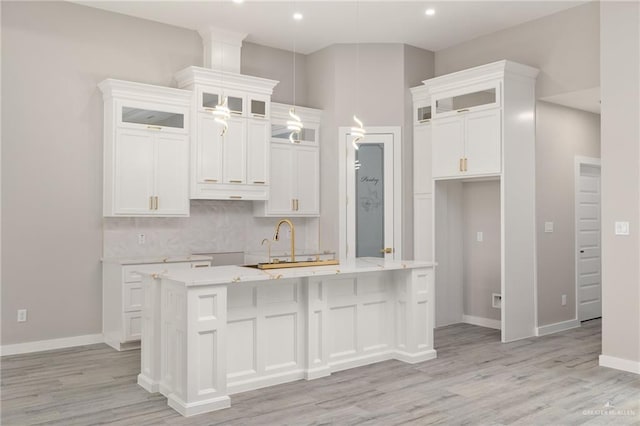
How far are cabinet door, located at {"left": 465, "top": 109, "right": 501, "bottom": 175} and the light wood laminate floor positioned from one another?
1.93 metres

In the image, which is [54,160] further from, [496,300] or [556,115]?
[556,115]

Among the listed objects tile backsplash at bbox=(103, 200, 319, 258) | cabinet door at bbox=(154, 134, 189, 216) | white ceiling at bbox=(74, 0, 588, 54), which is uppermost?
white ceiling at bbox=(74, 0, 588, 54)

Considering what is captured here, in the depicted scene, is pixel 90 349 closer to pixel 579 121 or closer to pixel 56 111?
pixel 56 111

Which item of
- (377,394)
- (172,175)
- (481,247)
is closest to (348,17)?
(172,175)

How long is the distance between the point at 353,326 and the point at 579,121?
406cm

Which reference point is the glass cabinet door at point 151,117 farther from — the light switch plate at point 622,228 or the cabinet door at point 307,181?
the light switch plate at point 622,228

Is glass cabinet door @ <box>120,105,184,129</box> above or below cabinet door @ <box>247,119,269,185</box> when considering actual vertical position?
above

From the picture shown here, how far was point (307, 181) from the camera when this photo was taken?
22.7 feet

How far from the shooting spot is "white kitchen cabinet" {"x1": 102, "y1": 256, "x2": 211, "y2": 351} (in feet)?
17.3

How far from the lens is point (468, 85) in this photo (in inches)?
236

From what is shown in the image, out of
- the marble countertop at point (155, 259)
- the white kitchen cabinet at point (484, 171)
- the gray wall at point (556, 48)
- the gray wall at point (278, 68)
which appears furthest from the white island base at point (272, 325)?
the gray wall at point (278, 68)

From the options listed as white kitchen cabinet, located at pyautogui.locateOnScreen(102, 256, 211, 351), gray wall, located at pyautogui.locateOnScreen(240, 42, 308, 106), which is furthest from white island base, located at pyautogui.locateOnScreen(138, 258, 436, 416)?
gray wall, located at pyautogui.locateOnScreen(240, 42, 308, 106)

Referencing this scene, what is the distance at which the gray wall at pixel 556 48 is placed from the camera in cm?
562

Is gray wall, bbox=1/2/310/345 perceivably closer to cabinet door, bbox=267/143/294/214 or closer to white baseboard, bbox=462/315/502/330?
cabinet door, bbox=267/143/294/214
